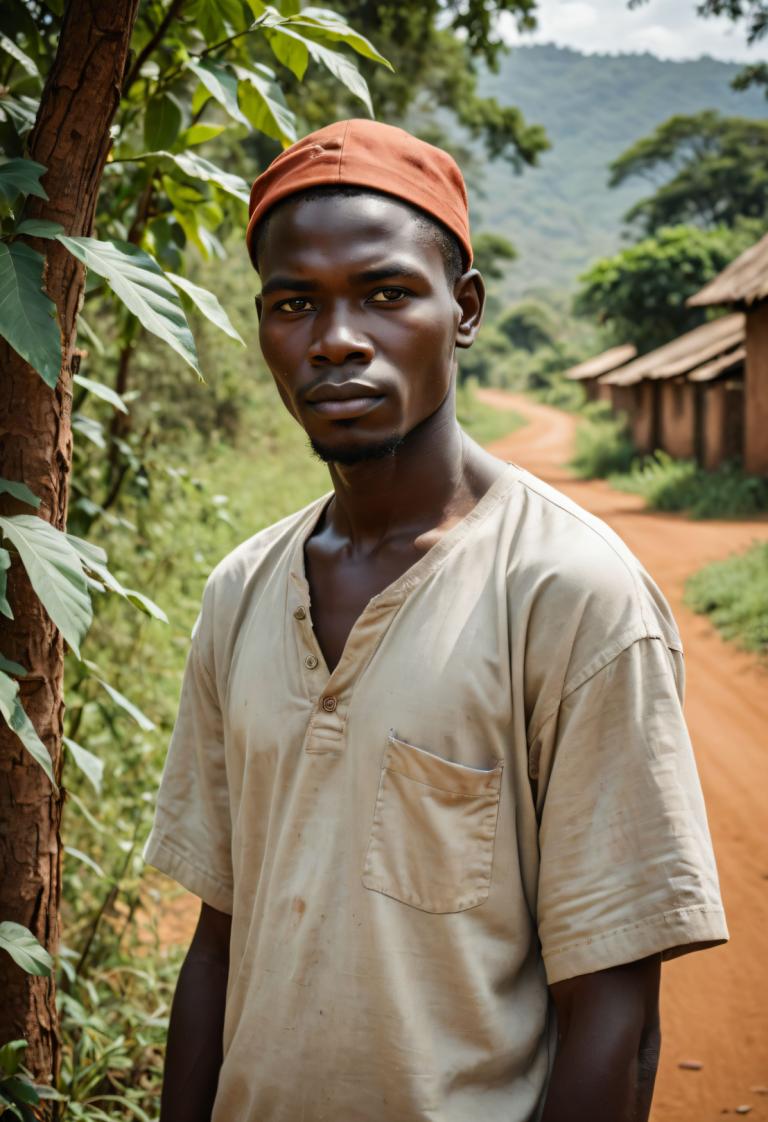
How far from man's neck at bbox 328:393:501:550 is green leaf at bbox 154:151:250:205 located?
1.90ft

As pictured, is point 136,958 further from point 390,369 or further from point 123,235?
A: point 390,369

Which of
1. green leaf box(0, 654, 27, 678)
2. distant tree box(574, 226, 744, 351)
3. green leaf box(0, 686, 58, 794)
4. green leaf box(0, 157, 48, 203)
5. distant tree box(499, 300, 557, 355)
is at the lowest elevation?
green leaf box(0, 686, 58, 794)

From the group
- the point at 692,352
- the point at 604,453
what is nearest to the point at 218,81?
the point at 692,352

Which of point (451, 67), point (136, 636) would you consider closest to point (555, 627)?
point (136, 636)

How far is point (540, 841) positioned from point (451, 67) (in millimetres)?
12393

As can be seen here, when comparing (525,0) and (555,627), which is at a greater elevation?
(525,0)

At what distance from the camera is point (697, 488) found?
44.9 ft

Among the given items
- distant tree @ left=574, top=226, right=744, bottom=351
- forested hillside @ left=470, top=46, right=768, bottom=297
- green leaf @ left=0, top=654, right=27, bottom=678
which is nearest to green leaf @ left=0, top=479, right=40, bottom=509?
green leaf @ left=0, top=654, right=27, bottom=678

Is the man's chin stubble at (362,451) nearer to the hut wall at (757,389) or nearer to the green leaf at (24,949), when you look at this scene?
the green leaf at (24,949)

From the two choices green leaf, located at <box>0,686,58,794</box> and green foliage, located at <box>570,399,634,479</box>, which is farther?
green foliage, located at <box>570,399,634,479</box>

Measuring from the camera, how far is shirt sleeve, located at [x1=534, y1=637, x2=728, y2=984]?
115cm

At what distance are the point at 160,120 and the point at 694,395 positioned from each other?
50.9 feet

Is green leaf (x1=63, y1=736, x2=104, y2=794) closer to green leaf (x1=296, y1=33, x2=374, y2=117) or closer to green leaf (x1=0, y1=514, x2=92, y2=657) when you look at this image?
green leaf (x1=0, y1=514, x2=92, y2=657)

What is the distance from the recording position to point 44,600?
1.26 m
